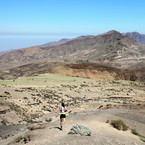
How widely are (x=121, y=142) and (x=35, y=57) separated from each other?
519 feet

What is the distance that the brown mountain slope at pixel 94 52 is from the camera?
382 feet

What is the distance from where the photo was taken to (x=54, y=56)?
527 ft

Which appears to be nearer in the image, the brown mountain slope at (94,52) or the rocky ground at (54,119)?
the rocky ground at (54,119)

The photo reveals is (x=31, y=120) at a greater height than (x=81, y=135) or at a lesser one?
lesser

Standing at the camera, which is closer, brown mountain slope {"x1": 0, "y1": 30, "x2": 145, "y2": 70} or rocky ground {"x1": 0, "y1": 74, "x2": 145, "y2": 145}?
rocky ground {"x1": 0, "y1": 74, "x2": 145, "y2": 145}

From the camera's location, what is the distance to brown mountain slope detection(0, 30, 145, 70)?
382ft

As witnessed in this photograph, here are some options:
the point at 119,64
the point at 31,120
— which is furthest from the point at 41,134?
the point at 119,64

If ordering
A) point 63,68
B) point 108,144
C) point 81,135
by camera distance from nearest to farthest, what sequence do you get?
point 108,144
point 81,135
point 63,68

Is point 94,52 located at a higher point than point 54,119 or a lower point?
higher

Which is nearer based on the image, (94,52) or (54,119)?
(54,119)

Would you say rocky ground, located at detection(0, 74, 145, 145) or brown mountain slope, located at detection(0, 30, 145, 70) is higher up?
brown mountain slope, located at detection(0, 30, 145, 70)

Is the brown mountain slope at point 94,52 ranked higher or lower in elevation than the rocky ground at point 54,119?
higher

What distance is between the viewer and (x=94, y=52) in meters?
139

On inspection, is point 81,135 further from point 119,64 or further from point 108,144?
point 119,64
